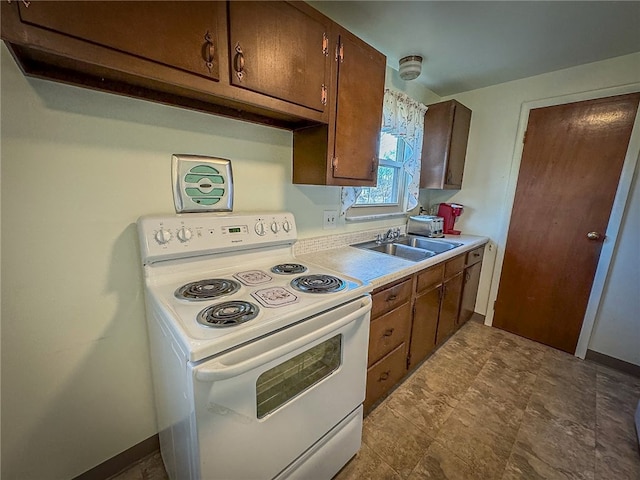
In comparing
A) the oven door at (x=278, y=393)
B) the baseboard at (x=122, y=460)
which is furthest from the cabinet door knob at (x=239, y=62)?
the baseboard at (x=122, y=460)

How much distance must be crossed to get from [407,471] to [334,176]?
4.97 ft

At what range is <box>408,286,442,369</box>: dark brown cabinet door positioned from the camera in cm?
175

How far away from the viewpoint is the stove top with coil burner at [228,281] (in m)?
0.79

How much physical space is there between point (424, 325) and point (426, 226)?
3.20ft

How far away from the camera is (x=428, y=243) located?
2.35 metres

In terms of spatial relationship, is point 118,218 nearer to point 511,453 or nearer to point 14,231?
point 14,231

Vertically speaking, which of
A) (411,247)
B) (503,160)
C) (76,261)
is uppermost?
Answer: (503,160)

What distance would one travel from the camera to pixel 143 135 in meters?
1.10

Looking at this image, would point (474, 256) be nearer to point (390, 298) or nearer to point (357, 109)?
point (390, 298)

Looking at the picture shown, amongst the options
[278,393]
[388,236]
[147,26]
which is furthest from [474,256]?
[147,26]

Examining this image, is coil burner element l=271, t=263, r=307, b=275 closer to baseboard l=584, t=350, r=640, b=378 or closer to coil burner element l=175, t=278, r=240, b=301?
coil burner element l=175, t=278, r=240, b=301

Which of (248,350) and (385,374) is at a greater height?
(248,350)

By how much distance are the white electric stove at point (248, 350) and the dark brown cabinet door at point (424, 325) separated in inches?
26.4

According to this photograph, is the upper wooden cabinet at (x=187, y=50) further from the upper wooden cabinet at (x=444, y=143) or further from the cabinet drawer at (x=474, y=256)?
the cabinet drawer at (x=474, y=256)
